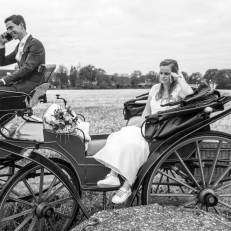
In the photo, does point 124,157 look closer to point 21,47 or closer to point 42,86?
point 42,86

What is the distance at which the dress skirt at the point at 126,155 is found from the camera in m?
3.42

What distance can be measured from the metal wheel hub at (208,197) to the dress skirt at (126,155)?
0.73m

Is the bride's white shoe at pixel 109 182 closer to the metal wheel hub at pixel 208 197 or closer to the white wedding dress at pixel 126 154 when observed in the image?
the white wedding dress at pixel 126 154

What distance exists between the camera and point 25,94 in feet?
11.7

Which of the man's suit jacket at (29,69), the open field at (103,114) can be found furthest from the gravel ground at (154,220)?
the man's suit jacket at (29,69)

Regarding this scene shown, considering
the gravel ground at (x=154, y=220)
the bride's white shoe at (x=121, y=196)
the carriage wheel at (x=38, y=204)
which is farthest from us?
the bride's white shoe at (x=121, y=196)

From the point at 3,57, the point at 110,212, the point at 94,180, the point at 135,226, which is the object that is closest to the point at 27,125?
the point at 3,57

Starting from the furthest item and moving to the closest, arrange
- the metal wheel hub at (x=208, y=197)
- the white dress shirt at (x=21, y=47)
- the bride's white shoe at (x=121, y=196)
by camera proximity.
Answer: the white dress shirt at (x=21, y=47), the metal wheel hub at (x=208, y=197), the bride's white shoe at (x=121, y=196)

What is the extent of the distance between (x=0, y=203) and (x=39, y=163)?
1.59 ft

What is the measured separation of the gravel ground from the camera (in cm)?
281

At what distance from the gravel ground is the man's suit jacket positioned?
1669 millimetres

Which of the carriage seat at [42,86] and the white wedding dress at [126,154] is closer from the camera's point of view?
the white wedding dress at [126,154]

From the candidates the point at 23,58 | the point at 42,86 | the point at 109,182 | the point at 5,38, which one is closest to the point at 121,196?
the point at 109,182

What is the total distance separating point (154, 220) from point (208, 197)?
0.94 meters
